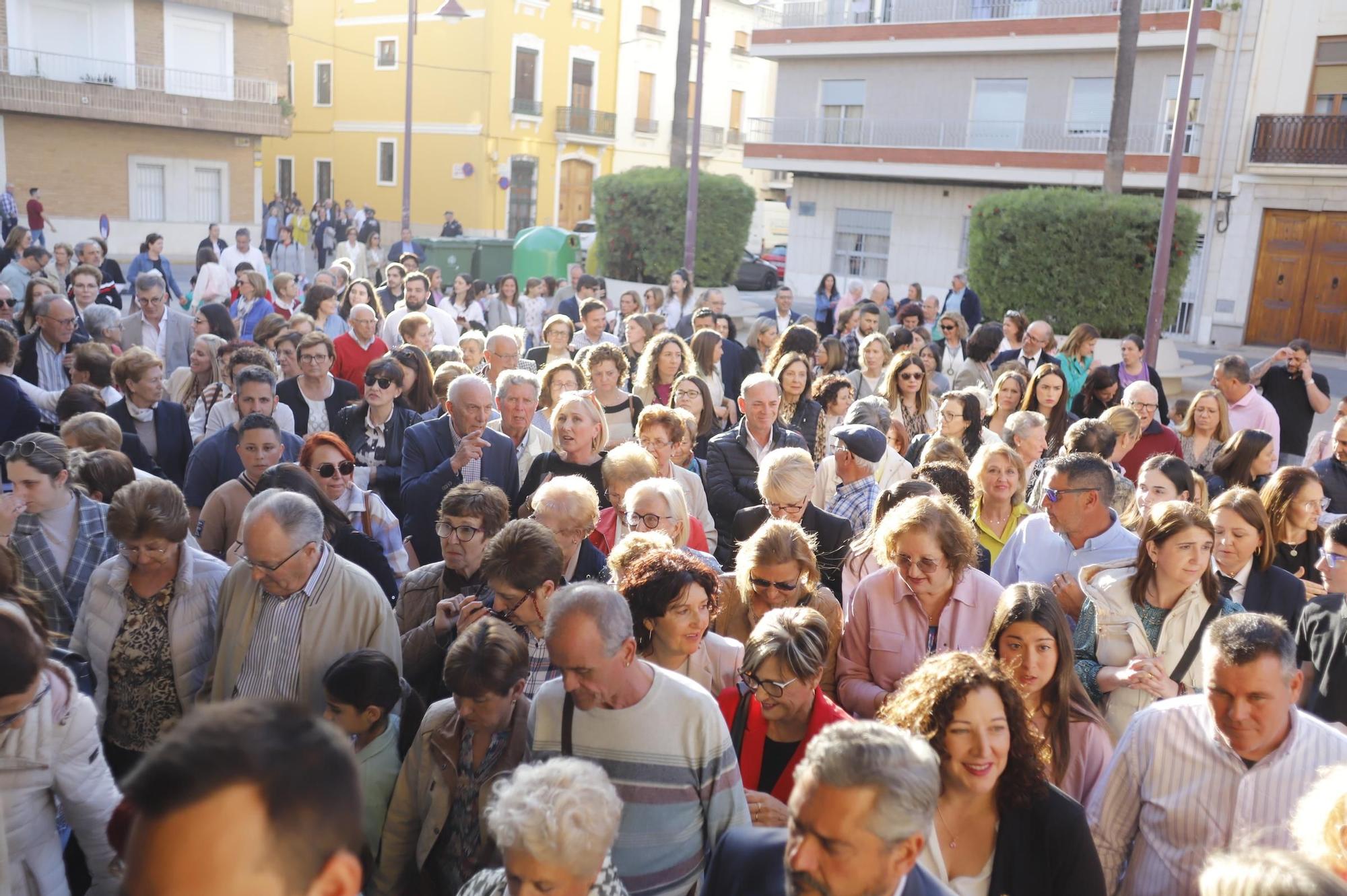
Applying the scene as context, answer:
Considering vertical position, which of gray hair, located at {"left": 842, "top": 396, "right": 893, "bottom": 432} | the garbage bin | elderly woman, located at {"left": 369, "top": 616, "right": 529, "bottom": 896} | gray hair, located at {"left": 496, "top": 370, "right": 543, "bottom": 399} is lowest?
elderly woman, located at {"left": 369, "top": 616, "right": 529, "bottom": 896}

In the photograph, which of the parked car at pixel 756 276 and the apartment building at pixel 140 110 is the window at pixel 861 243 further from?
the apartment building at pixel 140 110

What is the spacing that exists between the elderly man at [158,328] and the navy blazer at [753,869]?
24.6ft

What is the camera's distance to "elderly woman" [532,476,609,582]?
14.4ft

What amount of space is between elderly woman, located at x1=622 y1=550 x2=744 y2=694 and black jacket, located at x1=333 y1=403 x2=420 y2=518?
10.2ft

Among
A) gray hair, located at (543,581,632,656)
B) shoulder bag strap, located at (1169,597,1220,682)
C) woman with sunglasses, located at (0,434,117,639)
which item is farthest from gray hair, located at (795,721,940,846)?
woman with sunglasses, located at (0,434,117,639)

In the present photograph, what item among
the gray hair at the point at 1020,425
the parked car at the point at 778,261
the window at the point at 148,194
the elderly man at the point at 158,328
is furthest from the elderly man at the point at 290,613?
the window at the point at 148,194

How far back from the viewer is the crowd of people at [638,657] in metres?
2.23

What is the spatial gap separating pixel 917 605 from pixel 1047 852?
1.36 meters

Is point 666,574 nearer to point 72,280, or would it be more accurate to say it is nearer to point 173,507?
point 173,507

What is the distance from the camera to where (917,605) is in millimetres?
4090

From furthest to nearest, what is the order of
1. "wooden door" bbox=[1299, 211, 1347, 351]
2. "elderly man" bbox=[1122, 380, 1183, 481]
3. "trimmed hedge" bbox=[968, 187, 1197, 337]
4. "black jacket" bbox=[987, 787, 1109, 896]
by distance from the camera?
1. "wooden door" bbox=[1299, 211, 1347, 351]
2. "trimmed hedge" bbox=[968, 187, 1197, 337]
3. "elderly man" bbox=[1122, 380, 1183, 481]
4. "black jacket" bbox=[987, 787, 1109, 896]

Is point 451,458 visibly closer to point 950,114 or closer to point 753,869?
point 753,869

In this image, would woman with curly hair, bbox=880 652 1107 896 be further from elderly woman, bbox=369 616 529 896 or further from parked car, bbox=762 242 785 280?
A: parked car, bbox=762 242 785 280

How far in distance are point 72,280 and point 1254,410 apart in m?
10.0
